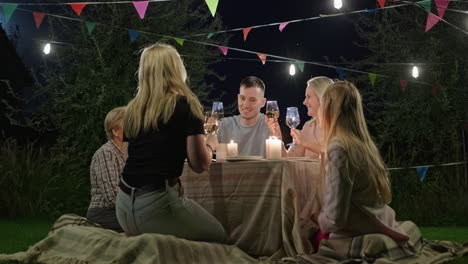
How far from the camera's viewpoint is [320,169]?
3.36m

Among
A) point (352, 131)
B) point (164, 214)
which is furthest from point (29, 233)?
point (352, 131)

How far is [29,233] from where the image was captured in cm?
544

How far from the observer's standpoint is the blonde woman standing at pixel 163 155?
122 inches

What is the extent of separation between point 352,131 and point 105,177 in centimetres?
172

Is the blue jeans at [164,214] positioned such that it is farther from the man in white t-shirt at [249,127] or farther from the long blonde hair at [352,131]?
the man in white t-shirt at [249,127]

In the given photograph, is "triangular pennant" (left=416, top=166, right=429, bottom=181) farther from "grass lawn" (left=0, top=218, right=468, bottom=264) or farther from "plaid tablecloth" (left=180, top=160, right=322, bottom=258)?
"plaid tablecloth" (left=180, top=160, right=322, bottom=258)

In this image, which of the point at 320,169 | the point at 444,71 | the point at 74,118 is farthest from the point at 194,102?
the point at 444,71

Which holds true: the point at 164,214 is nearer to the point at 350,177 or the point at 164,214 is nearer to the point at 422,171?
the point at 350,177

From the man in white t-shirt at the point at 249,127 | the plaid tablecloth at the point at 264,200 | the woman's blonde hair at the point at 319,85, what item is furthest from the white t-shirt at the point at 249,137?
the plaid tablecloth at the point at 264,200

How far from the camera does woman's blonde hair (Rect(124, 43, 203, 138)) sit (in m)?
3.11

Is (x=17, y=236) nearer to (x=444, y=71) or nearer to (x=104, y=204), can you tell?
(x=104, y=204)

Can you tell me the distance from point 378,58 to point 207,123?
20.6 feet

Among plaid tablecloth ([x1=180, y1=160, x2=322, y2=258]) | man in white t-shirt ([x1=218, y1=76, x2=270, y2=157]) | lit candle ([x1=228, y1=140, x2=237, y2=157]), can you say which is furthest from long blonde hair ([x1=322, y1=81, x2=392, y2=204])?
man in white t-shirt ([x1=218, y1=76, x2=270, y2=157])

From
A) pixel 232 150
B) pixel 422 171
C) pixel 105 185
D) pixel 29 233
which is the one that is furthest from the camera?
pixel 422 171
